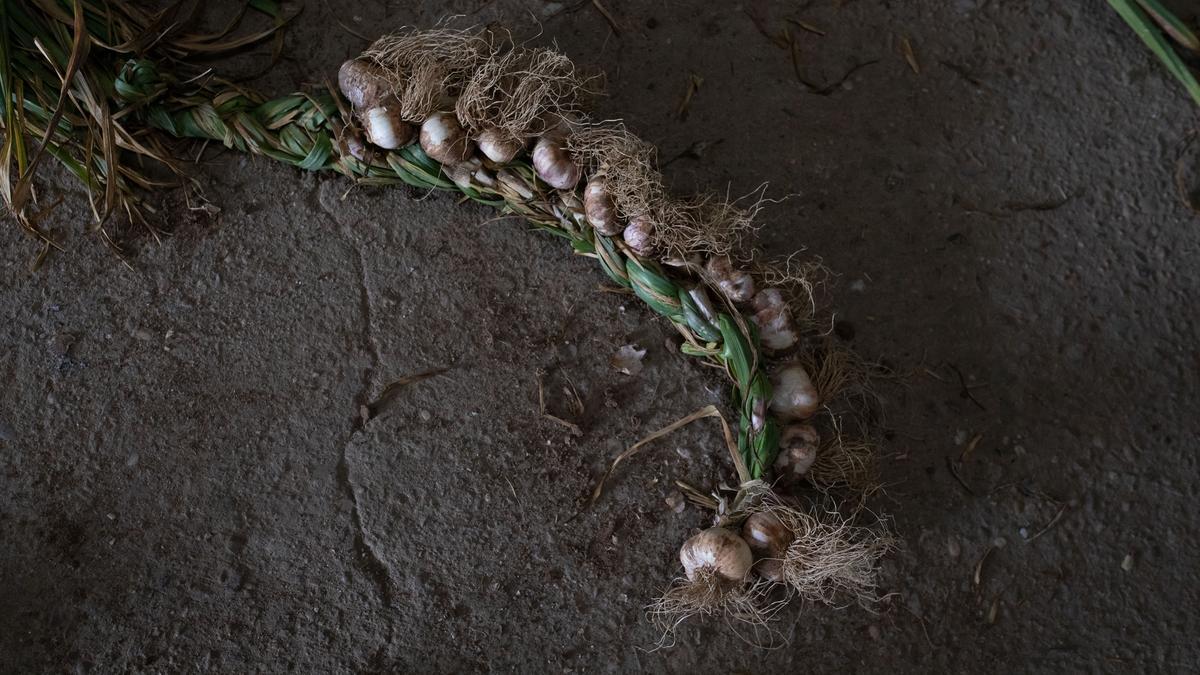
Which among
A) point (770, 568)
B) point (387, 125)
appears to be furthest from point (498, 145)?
point (770, 568)

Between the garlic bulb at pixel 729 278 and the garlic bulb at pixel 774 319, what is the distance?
28 millimetres

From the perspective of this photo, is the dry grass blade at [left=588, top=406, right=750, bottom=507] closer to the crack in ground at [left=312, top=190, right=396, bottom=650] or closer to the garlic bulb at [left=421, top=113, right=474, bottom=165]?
the crack in ground at [left=312, top=190, right=396, bottom=650]

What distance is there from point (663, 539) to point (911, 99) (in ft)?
2.79

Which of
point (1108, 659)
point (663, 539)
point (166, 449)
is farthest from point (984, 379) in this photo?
point (166, 449)

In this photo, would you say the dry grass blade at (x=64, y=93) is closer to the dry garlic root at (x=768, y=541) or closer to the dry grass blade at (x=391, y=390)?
the dry grass blade at (x=391, y=390)

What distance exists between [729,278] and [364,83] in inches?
24.0

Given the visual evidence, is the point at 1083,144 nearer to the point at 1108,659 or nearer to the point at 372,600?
the point at 1108,659

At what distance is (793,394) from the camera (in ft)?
4.09

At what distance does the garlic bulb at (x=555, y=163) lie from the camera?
1.23 meters

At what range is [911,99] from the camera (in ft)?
4.68

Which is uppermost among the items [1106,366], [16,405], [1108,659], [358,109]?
[1106,366]

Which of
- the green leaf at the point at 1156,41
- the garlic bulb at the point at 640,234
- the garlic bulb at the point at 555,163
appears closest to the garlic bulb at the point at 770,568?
the garlic bulb at the point at 640,234

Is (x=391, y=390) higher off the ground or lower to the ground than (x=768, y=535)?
lower

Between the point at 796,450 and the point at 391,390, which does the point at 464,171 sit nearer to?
the point at 391,390
